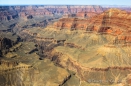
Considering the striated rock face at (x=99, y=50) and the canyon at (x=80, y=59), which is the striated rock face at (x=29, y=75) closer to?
the canyon at (x=80, y=59)

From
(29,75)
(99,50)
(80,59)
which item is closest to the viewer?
(29,75)

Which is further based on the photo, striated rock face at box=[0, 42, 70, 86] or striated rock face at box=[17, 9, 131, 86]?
striated rock face at box=[17, 9, 131, 86]

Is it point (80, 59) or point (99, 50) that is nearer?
point (80, 59)

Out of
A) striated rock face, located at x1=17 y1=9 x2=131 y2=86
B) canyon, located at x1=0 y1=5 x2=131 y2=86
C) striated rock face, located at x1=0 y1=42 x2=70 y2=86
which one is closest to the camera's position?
striated rock face, located at x1=0 y1=42 x2=70 y2=86

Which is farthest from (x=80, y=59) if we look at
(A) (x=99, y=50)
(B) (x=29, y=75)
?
(B) (x=29, y=75)

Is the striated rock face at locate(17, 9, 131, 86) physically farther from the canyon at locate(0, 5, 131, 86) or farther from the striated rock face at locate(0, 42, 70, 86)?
the striated rock face at locate(0, 42, 70, 86)

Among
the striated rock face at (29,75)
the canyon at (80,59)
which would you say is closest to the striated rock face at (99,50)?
the canyon at (80,59)

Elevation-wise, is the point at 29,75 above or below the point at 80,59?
above

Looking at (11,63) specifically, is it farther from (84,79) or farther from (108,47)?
(108,47)

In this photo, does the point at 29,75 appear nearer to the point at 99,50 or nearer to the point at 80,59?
the point at 80,59

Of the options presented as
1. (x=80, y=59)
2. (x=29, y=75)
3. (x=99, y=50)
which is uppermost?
(x=99, y=50)

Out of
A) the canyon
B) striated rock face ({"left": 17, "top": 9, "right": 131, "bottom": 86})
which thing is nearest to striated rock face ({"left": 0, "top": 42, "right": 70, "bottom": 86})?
the canyon
